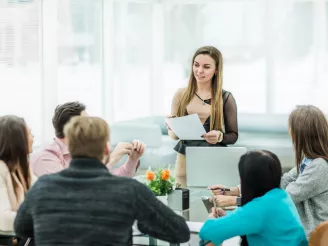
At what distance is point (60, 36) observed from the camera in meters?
5.36

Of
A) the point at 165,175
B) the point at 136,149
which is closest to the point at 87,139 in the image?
the point at 165,175

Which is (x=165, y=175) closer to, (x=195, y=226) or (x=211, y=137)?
(x=195, y=226)

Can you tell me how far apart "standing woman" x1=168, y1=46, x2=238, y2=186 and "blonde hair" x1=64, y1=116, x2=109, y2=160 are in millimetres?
1614

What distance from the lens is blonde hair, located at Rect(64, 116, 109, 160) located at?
190 cm

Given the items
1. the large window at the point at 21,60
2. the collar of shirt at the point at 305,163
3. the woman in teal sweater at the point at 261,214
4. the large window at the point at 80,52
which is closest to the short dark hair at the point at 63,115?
the woman in teal sweater at the point at 261,214

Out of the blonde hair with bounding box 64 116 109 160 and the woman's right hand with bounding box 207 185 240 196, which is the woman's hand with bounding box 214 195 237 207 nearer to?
the woman's right hand with bounding box 207 185 240 196

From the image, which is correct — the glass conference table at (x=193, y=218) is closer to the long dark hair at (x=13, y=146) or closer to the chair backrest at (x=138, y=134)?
the long dark hair at (x=13, y=146)

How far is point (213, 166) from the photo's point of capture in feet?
10.3

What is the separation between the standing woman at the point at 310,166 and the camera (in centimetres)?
265

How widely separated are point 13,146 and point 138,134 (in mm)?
4074

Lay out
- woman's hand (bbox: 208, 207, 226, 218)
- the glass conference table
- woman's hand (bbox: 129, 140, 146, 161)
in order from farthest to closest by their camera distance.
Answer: woman's hand (bbox: 129, 140, 146, 161) < woman's hand (bbox: 208, 207, 226, 218) < the glass conference table

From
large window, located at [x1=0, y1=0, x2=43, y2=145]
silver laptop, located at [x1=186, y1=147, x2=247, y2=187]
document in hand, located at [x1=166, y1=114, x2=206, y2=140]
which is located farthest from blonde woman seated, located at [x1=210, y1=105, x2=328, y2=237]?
large window, located at [x1=0, y1=0, x2=43, y2=145]

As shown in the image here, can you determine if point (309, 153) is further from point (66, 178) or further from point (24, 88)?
point (24, 88)

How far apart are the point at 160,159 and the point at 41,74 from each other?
2021mm
